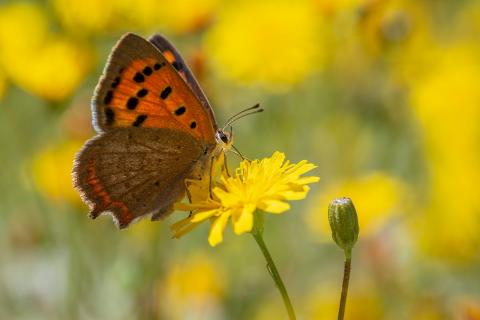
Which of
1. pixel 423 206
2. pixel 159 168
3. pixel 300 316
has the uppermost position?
pixel 423 206

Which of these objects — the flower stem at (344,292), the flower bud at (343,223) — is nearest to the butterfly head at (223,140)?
the flower bud at (343,223)

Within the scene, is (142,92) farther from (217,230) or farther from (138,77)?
(217,230)

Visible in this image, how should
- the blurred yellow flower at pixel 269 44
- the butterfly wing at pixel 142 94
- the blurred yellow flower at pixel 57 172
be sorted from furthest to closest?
1. the blurred yellow flower at pixel 269 44
2. the blurred yellow flower at pixel 57 172
3. the butterfly wing at pixel 142 94

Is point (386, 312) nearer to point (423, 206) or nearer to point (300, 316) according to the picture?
point (300, 316)

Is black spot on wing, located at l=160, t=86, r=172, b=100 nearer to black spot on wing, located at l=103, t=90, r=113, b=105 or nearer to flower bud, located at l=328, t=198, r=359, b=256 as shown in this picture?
black spot on wing, located at l=103, t=90, r=113, b=105

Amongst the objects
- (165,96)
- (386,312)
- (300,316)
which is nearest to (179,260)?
(300,316)

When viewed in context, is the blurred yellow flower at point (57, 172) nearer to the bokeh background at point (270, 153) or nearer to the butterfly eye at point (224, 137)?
the bokeh background at point (270, 153)
